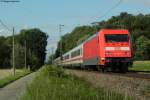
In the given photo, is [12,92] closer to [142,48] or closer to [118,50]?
[118,50]

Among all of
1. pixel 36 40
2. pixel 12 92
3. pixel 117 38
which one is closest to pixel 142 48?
pixel 36 40

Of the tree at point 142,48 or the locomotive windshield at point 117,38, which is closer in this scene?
the locomotive windshield at point 117,38

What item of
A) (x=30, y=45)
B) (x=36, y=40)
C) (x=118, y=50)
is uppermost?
(x=36, y=40)

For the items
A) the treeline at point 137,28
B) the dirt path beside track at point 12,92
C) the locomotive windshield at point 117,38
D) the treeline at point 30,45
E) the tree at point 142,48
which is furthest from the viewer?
the treeline at point 30,45

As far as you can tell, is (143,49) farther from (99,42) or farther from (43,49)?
(99,42)

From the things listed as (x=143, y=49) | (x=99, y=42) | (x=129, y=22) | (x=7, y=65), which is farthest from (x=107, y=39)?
(x=7, y=65)

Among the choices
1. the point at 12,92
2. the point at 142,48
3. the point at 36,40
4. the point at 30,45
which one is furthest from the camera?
the point at 36,40

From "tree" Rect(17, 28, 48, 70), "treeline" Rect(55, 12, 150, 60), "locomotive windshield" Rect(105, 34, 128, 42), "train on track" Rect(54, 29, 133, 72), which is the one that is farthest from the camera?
"tree" Rect(17, 28, 48, 70)

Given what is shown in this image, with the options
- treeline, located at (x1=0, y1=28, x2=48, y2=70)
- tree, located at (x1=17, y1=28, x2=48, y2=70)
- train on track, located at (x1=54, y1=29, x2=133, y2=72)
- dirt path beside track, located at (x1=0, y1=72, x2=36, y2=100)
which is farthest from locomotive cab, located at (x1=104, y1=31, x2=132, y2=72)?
tree, located at (x1=17, y1=28, x2=48, y2=70)

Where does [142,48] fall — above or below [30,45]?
below

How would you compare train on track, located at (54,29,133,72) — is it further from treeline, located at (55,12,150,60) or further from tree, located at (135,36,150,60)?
tree, located at (135,36,150,60)

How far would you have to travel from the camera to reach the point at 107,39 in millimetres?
39344

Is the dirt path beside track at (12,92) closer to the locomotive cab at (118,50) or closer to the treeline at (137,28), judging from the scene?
the locomotive cab at (118,50)

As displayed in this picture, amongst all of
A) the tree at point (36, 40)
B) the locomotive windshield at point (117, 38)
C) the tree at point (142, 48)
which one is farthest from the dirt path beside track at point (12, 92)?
the tree at point (36, 40)
